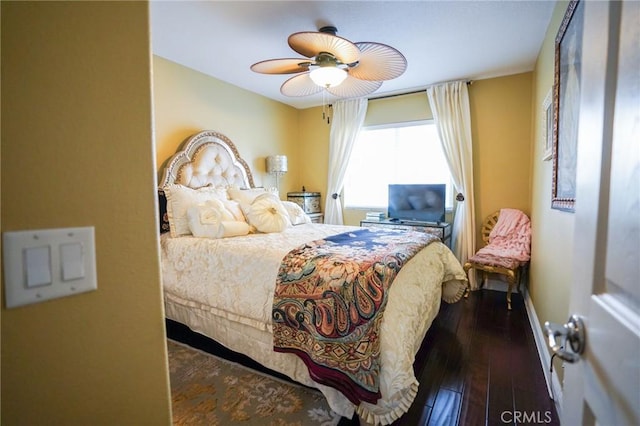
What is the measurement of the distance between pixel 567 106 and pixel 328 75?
155 cm

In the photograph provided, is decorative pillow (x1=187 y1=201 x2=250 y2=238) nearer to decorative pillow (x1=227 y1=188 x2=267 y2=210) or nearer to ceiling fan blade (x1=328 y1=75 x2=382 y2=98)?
decorative pillow (x1=227 y1=188 x2=267 y2=210)

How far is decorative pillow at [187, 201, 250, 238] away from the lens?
2.42 m

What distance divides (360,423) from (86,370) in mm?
1352

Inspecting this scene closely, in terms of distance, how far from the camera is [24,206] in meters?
0.47

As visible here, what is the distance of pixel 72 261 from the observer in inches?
20.3

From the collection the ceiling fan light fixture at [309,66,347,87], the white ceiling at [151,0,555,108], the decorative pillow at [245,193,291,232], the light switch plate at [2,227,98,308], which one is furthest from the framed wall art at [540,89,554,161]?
the light switch plate at [2,227,98,308]

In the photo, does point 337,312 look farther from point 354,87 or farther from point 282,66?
point 354,87

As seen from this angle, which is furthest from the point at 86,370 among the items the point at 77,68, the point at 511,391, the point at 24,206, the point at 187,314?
the point at 511,391

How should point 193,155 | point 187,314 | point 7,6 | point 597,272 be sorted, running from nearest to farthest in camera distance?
1. point 7,6
2. point 597,272
3. point 187,314
4. point 193,155

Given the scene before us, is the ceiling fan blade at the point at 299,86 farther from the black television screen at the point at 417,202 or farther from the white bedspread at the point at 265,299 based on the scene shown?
the black television screen at the point at 417,202

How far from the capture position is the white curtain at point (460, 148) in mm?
3566

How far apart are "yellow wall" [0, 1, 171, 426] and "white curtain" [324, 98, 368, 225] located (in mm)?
3887

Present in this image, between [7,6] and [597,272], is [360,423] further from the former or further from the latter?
[7,6]

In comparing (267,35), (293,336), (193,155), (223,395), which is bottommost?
(223,395)
